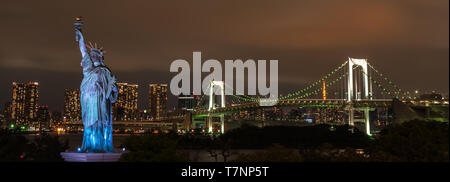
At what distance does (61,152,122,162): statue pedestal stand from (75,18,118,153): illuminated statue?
20.5 inches

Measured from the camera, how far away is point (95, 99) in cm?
2311

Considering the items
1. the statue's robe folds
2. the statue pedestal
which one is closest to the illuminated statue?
the statue's robe folds

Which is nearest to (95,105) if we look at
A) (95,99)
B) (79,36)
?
(95,99)

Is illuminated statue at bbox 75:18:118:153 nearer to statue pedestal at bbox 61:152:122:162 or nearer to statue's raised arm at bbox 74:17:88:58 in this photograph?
statue's raised arm at bbox 74:17:88:58

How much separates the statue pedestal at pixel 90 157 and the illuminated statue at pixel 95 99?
521 mm

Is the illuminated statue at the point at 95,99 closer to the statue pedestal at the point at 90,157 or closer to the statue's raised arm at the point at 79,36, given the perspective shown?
the statue's raised arm at the point at 79,36

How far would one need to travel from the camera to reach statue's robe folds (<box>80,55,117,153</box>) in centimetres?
2314

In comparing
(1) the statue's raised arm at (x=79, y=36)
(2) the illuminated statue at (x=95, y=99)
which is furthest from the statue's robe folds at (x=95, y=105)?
(1) the statue's raised arm at (x=79, y=36)

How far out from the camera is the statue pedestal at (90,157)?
2236 cm

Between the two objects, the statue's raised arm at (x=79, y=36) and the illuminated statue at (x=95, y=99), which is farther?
the statue's raised arm at (x=79, y=36)

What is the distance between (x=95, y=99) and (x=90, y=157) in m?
2.57

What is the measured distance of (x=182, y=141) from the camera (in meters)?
52.7
